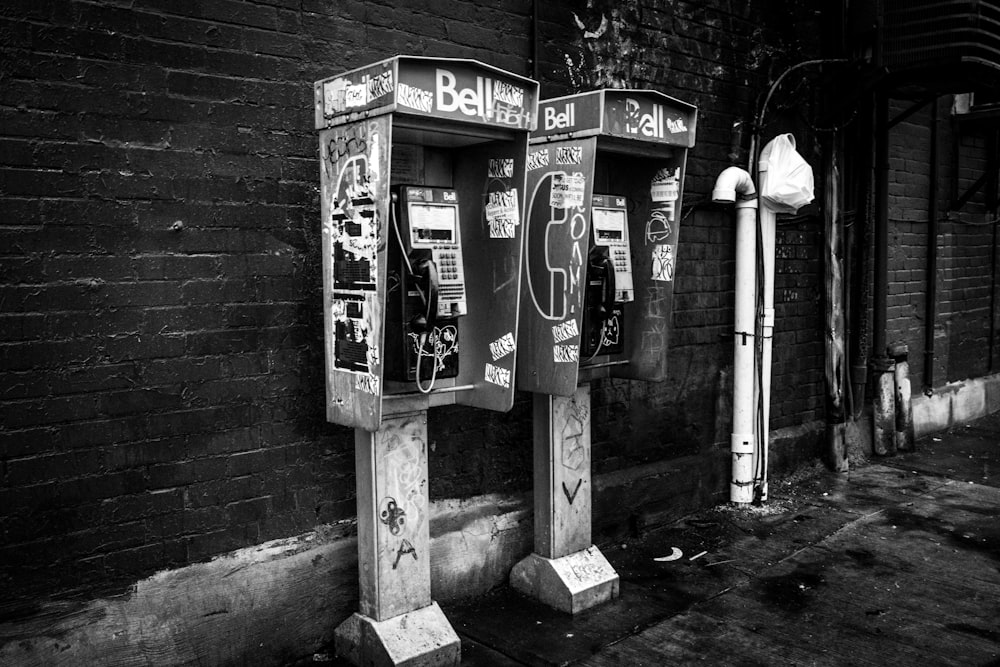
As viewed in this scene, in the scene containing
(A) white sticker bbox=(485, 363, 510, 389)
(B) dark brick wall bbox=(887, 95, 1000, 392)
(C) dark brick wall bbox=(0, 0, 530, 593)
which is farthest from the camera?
(B) dark brick wall bbox=(887, 95, 1000, 392)

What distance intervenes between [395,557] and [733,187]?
10.5 feet

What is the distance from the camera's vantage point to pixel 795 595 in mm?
4426

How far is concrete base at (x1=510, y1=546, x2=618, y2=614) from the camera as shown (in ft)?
13.9

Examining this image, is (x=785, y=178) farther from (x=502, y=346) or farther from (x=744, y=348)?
(x=502, y=346)

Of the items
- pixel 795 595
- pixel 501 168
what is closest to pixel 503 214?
pixel 501 168

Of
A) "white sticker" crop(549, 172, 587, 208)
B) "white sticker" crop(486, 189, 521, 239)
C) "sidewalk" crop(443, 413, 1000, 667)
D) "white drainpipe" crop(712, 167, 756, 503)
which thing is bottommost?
"sidewalk" crop(443, 413, 1000, 667)

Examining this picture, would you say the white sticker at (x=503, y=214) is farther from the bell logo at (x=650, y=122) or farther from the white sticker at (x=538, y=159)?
the bell logo at (x=650, y=122)

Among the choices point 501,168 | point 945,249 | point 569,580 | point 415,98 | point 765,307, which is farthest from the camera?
point 945,249

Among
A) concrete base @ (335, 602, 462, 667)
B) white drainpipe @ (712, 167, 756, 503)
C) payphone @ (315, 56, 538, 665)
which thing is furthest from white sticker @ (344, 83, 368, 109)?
white drainpipe @ (712, 167, 756, 503)

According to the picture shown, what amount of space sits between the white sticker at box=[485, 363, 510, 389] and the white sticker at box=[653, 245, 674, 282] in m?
1.17

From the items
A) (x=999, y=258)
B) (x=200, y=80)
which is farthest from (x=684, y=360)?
(x=999, y=258)

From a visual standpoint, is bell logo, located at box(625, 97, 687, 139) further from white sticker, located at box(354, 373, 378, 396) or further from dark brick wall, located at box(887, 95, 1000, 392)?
dark brick wall, located at box(887, 95, 1000, 392)

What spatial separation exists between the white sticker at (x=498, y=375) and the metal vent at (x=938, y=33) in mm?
3970

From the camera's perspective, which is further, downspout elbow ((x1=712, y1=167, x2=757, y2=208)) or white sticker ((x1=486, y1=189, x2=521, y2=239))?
downspout elbow ((x1=712, y1=167, x2=757, y2=208))
